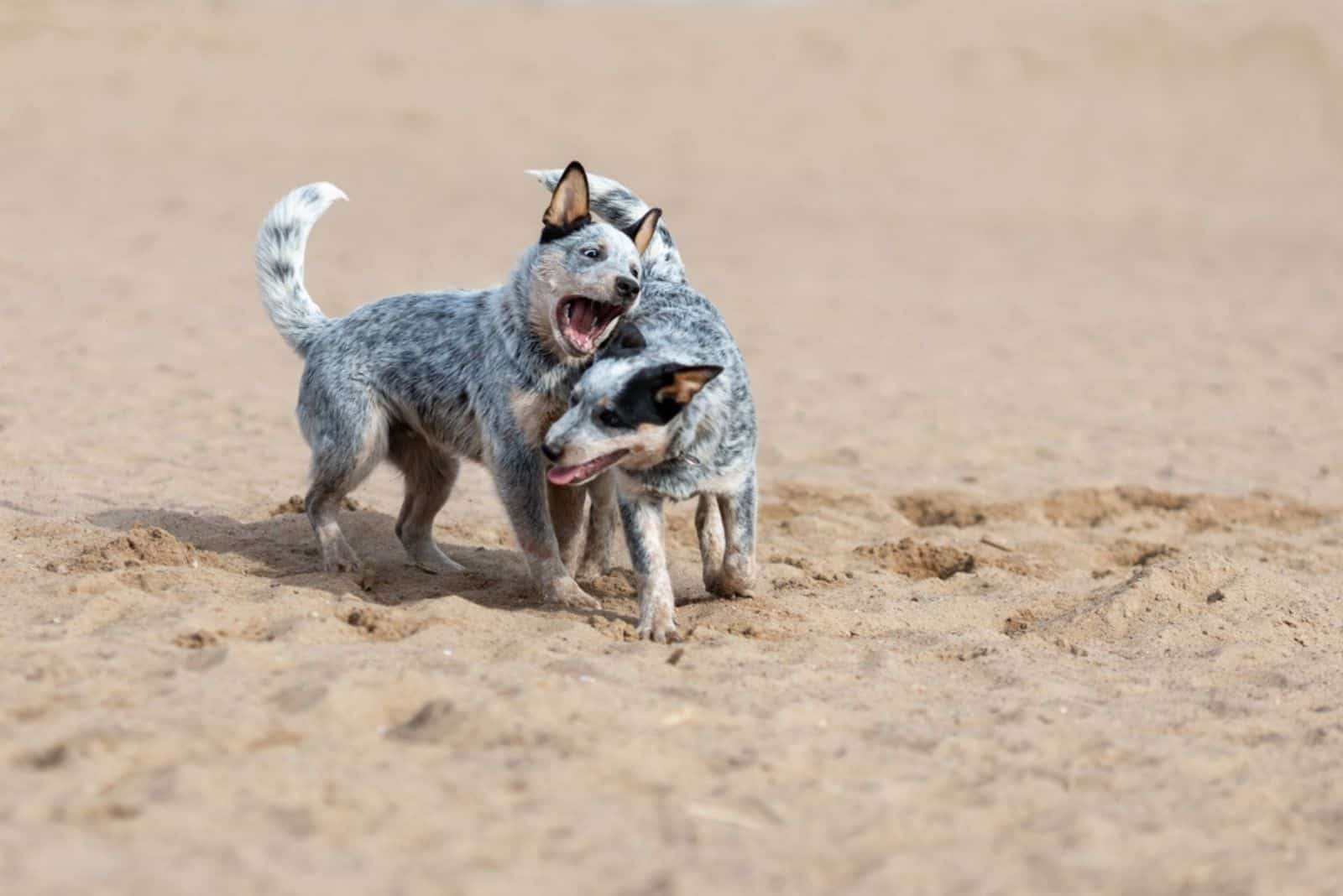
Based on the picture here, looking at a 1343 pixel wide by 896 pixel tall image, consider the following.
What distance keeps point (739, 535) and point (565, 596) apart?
697 mm

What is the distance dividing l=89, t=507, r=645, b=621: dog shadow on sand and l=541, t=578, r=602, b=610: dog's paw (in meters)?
0.05

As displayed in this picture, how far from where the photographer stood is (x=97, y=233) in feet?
47.3

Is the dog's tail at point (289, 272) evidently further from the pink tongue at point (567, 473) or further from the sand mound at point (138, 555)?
the pink tongue at point (567, 473)

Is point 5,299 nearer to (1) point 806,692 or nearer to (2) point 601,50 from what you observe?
(1) point 806,692

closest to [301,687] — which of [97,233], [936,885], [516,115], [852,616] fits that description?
[936,885]

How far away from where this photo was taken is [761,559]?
686 cm

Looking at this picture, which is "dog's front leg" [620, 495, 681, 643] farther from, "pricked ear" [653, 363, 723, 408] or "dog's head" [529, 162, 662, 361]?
"dog's head" [529, 162, 662, 361]

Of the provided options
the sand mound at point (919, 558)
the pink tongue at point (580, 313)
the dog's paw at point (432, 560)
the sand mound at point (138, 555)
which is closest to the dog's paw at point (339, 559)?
the dog's paw at point (432, 560)

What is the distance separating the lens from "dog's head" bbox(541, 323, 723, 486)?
538 centimetres

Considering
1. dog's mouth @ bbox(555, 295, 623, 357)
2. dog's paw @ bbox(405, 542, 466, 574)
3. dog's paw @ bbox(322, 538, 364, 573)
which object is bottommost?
dog's paw @ bbox(405, 542, 466, 574)

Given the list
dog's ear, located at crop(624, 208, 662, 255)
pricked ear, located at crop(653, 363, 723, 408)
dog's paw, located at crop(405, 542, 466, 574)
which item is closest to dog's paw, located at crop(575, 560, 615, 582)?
dog's paw, located at crop(405, 542, 466, 574)

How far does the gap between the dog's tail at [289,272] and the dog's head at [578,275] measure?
129 centimetres

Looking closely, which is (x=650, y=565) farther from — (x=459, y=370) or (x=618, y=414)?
(x=459, y=370)

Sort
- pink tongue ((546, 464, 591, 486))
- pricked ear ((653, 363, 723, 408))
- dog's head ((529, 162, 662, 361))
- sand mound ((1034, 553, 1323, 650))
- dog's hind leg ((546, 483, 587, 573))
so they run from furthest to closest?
dog's hind leg ((546, 483, 587, 573)), dog's head ((529, 162, 662, 361)), sand mound ((1034, 553, 1323, 650)), pink tongue ((546, 464, 591, 486)), pricked ear ((653, 363, 723, 408))
